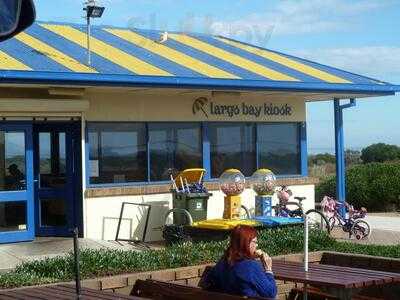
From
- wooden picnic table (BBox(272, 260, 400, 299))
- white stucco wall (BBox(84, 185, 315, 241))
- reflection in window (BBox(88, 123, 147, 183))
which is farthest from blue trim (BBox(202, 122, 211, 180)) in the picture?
wooden picnic table (BBox(272, 260, 400, 299))

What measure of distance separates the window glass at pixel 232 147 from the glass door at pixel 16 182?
13.3 ft

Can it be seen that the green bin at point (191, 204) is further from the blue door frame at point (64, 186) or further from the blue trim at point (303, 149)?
the blue trim at point (303, 149)

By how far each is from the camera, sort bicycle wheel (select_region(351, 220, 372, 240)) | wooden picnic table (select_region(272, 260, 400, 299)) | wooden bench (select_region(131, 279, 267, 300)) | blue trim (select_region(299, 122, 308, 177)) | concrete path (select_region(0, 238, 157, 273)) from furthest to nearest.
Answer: blue trim (select_region(299, 122, 308, 177)) < bicycle wheel (select_region(351, 220, 372, 240)) < concrete path (select_region(0, 238, 157, 273)) < wooden picnic table (select_region(272, 260, 400, 299)) < wooden bench (select_region(131, 279, 267, 300))

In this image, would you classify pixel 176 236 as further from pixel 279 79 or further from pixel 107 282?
pixel 107 282

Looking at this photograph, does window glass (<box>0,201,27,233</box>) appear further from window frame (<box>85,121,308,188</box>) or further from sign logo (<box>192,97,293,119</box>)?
sign logo (<box>192,97,293,119</box>)

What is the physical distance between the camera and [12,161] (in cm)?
1340

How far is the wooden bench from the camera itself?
19.3ft

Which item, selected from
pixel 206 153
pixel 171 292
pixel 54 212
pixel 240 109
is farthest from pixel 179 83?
pixel 171 292

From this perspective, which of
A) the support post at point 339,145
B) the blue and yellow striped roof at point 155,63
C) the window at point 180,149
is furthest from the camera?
the support post at point 339,145

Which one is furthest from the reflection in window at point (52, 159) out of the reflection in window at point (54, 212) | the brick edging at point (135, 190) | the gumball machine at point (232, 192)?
the gumball machine at point (232, 192)

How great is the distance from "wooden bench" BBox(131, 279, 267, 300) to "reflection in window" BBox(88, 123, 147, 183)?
727 centimetres

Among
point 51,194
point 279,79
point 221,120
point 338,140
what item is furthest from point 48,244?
point 338,140

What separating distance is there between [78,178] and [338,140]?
22.0 feet

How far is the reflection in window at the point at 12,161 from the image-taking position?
43.6 feet
